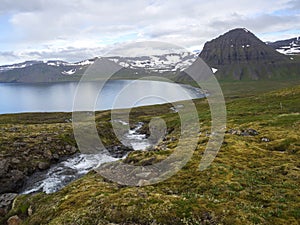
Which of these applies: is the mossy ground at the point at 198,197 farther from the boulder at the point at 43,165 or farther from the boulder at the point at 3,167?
the boulder at the point at 43,165

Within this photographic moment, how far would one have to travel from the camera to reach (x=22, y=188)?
4653 cm

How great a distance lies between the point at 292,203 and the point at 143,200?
1249cm

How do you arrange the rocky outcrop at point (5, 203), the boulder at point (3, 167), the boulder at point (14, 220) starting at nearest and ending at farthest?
the boulder at point (14, 220), the rocky outcrop at point (5, 203), the boulder at point (3, 167)

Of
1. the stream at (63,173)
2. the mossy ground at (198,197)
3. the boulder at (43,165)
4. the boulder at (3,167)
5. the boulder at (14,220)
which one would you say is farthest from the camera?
the boulder at (43,165)

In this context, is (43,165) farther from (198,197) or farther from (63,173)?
(198,197)

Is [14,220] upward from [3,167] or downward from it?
upward

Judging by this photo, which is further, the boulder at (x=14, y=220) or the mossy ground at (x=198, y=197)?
the boulder at (x=14, y=220)

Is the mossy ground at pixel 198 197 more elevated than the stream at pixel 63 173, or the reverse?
the mossy ground at pixel 198 197

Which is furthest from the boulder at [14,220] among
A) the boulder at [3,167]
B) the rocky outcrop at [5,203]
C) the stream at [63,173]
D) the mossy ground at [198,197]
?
the boulder at [3,167]

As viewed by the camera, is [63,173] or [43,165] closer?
[63,173]

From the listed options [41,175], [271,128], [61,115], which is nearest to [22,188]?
[41,175]

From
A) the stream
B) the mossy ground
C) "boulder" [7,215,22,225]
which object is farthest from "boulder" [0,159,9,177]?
"boulder" [7,215,22,225]

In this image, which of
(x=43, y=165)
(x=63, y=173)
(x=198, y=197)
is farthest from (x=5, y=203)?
(x=198, y=197)

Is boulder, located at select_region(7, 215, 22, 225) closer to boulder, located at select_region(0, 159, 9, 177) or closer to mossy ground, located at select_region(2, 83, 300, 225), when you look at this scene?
mossy ground, located at select_region(2, 83, 300, 225)
